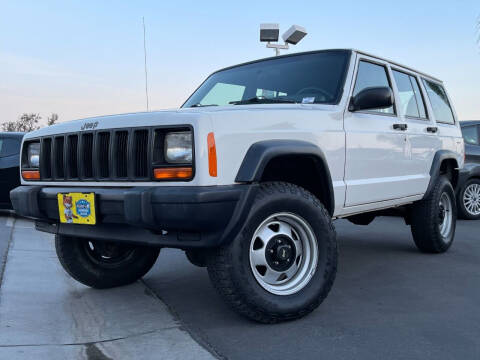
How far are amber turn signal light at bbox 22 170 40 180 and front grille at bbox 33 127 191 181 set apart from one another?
94mm

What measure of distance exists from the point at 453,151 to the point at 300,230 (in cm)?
300

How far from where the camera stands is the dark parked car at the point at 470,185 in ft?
25.4

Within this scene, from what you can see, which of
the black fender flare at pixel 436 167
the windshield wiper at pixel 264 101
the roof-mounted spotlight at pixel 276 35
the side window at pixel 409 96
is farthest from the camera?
the roof-mounted spotlight at pixel 276 35

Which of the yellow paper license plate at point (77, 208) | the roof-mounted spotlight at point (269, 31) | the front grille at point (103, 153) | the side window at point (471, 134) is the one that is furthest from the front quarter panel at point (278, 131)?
the roof-mounted spotlight at point (269, 31)

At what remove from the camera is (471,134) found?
26.4 feet

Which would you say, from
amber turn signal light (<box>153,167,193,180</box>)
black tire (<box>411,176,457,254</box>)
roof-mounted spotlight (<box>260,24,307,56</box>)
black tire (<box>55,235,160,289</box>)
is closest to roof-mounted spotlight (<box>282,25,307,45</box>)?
roof-mounted spotlight (<box>260,24,307,56</box>)

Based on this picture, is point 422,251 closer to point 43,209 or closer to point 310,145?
point 310,145

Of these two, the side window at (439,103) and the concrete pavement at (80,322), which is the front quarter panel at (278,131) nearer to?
the concrete pavement at (80,322)

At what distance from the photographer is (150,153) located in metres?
2.70

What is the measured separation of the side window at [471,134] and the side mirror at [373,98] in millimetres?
5252

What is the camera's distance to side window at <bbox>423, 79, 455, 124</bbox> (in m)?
5.23

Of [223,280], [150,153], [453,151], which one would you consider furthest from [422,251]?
[150,153]

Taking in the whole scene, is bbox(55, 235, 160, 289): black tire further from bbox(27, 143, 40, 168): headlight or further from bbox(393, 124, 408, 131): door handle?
bbox(393, 124, 408, 131): door handle

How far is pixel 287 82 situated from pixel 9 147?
19.1 feet
